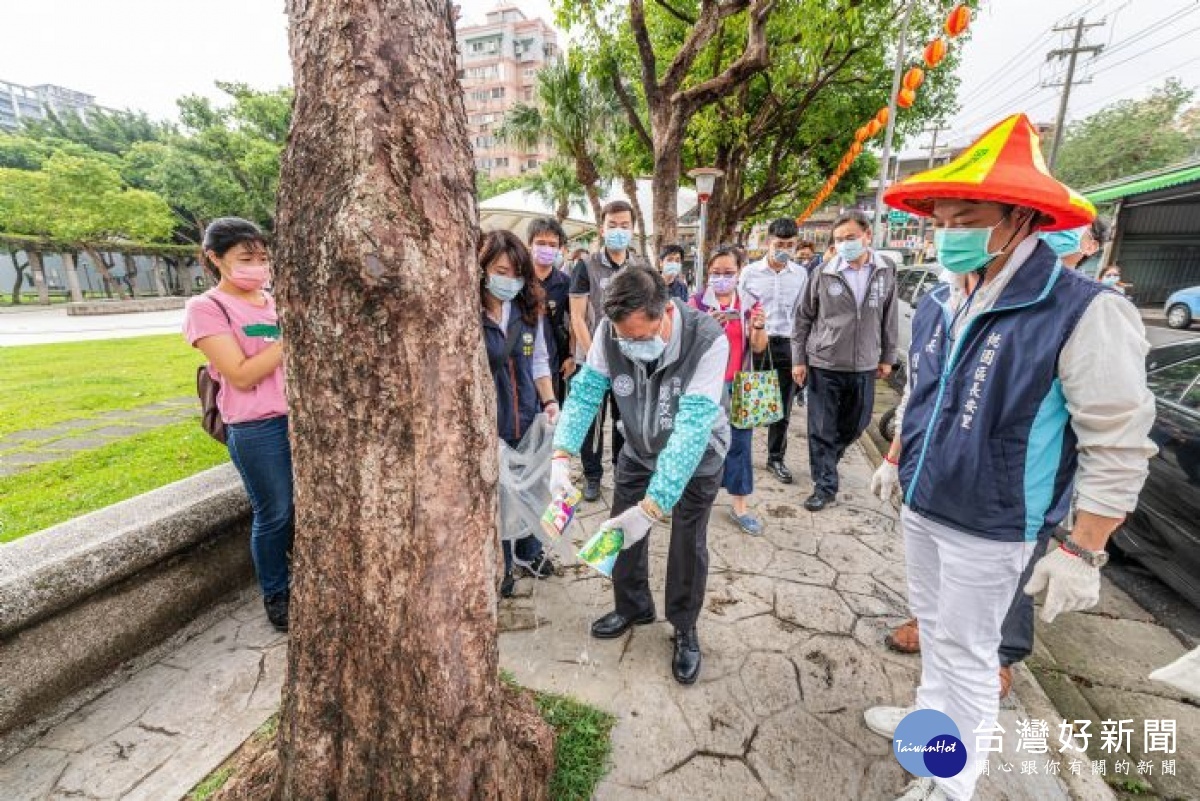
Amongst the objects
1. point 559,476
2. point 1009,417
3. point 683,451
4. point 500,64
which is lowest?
point 559,476

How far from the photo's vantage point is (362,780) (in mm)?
1462

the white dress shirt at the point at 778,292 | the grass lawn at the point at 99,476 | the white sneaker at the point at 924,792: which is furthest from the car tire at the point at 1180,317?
the grass lawn at the point at 99,476

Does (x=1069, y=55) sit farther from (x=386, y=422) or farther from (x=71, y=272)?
(x=71, y=272)

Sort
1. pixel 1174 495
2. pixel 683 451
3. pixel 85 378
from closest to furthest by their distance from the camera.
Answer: pixel 683 451
pixel 1174 495
pixel 85 378

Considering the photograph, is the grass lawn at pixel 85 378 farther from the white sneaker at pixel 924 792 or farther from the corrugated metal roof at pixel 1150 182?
the corrugated metal roof at pixel 1150 182

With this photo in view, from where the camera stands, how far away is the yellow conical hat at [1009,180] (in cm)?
145

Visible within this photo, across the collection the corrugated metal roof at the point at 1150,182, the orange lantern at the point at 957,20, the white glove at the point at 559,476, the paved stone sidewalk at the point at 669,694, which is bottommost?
the paved stone sidewalk at the point at 669,694

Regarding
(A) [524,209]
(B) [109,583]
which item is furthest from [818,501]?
(A) [524,209]

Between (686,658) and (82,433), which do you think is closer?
(686,658)

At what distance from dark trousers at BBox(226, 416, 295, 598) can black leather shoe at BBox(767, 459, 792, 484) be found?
11.8 feet

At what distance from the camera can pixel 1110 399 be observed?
1.35 m

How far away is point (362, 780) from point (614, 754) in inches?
37.2

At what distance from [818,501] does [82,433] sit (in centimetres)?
634

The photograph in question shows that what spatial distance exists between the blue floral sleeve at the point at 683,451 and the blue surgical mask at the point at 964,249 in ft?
2.86
